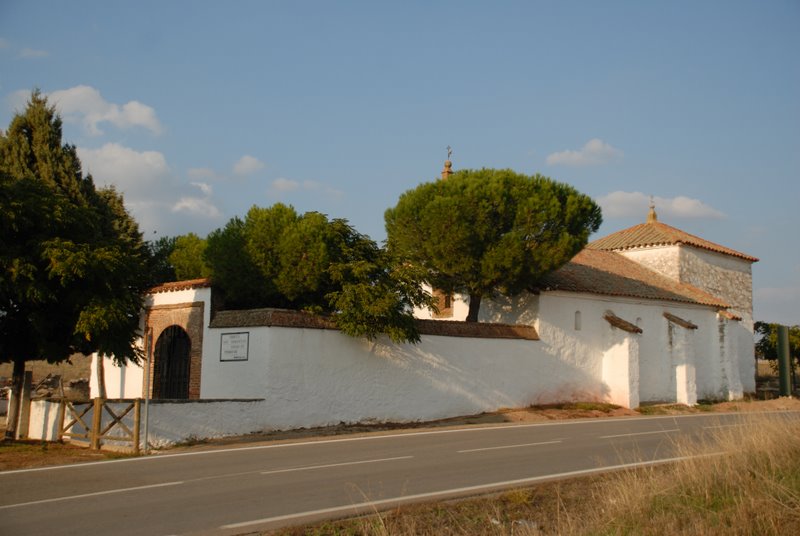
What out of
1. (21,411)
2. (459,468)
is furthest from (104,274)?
(459,468)

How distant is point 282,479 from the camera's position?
1135cm

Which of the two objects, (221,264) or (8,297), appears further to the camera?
(221,264)

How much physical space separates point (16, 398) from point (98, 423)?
432 cm

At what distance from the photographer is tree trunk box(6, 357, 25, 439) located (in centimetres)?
1864

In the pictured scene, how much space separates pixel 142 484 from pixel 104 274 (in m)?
7.57

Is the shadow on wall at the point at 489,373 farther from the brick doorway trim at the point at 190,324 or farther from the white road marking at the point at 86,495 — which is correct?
the white road marking at the point at 86,495

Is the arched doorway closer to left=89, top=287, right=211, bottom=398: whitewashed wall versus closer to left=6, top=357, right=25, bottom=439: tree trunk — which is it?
left=89, top=287, right=211, bottom=398: whitewashed wall

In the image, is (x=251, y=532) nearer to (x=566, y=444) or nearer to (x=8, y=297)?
(x=566, y=444)

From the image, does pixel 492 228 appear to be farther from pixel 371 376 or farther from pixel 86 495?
pixel 86 495

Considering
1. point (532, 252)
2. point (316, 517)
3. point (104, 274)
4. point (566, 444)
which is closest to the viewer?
point (316, 517)

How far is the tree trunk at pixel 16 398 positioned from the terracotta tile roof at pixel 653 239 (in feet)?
98.9

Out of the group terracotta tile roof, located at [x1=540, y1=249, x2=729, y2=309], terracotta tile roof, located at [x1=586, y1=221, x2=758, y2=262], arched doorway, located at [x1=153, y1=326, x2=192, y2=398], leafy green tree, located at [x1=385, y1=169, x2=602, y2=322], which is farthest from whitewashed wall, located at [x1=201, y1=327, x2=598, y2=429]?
terracotta tile roof, located at [x1=586, y1=221, x2=758, y2=262]

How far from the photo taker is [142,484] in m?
11.0

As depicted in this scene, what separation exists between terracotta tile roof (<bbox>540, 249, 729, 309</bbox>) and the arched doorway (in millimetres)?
13649
